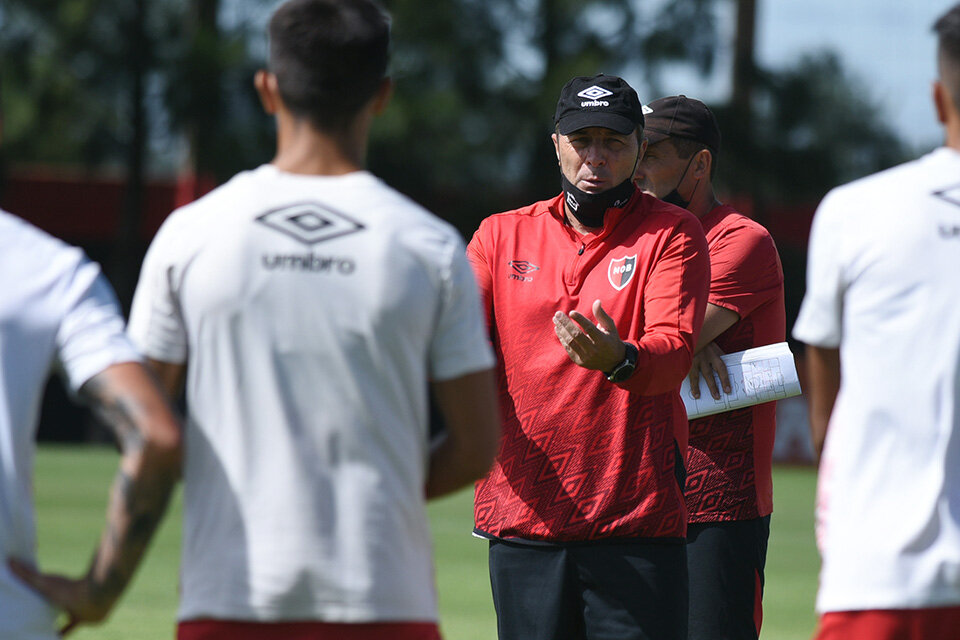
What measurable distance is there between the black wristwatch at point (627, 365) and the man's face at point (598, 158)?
74cm

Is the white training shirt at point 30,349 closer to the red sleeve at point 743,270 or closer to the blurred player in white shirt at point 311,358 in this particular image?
the blurred player in white shirt at point 311,358

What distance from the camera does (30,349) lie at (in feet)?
9.14

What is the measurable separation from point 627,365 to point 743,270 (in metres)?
1.30

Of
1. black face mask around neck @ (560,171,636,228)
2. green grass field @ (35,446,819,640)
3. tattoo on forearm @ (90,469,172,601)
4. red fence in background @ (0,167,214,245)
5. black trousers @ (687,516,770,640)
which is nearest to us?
tattoo on forearm @ (90,469,172,601)

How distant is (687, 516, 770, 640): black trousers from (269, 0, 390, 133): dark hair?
262 centimetres

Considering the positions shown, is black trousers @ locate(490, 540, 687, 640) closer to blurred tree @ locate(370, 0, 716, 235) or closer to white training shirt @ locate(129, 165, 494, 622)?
white training shirt @ locate(129, 165, 494, 622)

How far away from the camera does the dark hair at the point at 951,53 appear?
311 cm

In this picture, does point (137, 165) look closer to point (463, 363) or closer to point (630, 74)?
point (630, 74)

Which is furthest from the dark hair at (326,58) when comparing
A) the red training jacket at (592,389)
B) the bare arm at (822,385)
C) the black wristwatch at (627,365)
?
the red training jacket at (592,389)

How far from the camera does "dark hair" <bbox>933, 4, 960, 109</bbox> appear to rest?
122 inches

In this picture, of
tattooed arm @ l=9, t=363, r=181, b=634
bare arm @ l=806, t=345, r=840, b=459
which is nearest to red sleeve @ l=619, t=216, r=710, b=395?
bare arm @ l=806, t=345, r=840, b=459

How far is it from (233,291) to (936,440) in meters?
1.52

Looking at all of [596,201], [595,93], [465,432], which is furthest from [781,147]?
[465,432]

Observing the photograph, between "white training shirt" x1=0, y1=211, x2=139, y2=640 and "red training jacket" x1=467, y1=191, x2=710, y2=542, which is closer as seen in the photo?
"white training shirt" x1=0, y1=211, x2=139, y2=640
